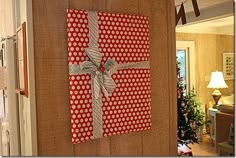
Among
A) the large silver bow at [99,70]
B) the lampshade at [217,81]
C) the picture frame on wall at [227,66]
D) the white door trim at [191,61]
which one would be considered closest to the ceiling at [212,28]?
the white door trim at [191,61]

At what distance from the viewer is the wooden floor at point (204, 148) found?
13.4ft

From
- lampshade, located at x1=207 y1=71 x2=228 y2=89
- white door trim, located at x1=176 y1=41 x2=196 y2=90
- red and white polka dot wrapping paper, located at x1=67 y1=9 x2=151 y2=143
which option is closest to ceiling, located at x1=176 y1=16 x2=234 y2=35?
white door trim, located at x1=176 y1=41 x2=196 y2=90

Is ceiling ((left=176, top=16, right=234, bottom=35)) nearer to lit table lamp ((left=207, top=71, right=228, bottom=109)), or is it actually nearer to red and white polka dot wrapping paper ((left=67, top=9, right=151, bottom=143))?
lit table lamp ((left=207, top=71, right=228, bottom=109))

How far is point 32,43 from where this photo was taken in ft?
3.17

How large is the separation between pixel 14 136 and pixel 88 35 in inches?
26.6

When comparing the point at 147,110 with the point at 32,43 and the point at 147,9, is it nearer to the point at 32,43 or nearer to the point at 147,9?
the point at 147,9

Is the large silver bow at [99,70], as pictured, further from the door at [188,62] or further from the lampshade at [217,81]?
the lampshade at [217,81]

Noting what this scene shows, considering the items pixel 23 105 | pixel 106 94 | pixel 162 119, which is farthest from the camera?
pixel 162 119

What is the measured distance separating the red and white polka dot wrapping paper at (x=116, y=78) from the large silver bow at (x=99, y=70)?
2 centimetres

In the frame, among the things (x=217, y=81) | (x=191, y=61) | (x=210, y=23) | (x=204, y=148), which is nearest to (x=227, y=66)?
(x=217, y=81)

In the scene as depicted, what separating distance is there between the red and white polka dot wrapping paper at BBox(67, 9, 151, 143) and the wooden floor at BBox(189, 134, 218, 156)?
10.4 ft

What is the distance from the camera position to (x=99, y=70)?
1.05 meters

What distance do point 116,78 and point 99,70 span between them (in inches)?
3.5

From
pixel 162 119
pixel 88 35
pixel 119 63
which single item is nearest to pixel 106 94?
pixel 119 63
